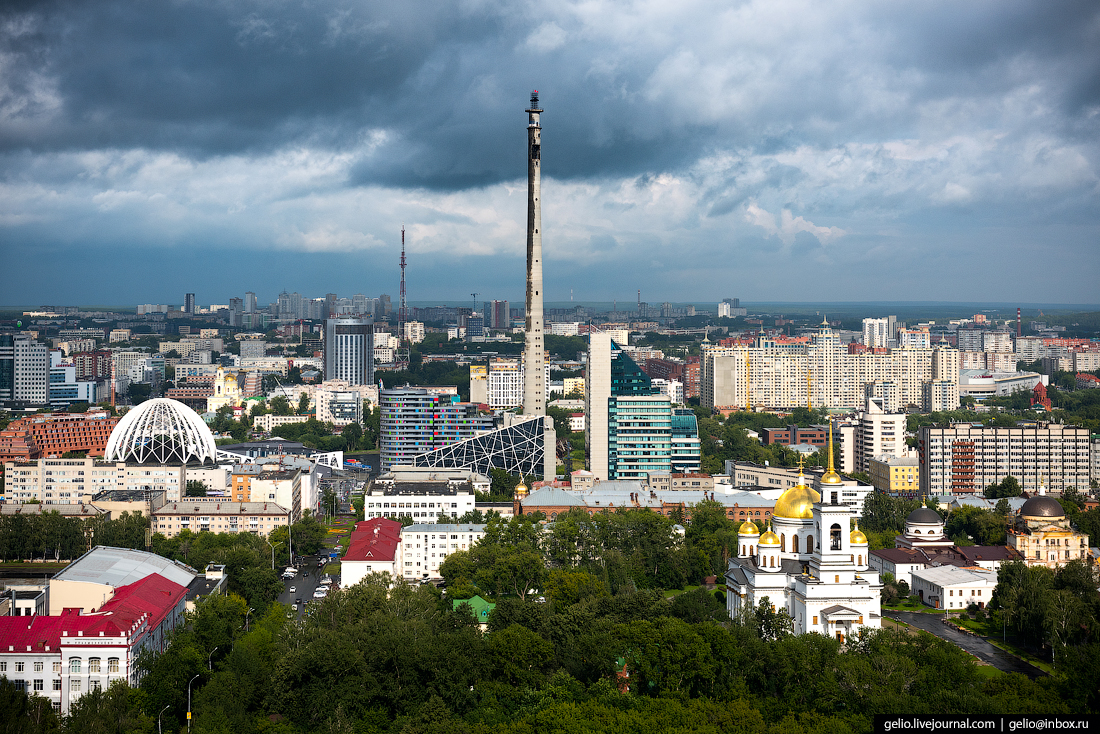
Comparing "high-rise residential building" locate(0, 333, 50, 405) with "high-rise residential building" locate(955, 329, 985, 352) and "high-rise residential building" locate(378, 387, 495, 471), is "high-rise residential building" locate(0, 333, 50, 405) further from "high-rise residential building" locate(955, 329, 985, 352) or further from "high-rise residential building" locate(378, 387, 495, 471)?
"high-rise residential building" locate(955, 329, 985, 352)

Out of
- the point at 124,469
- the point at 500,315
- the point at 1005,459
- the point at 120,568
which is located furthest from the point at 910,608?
the point at 500,315

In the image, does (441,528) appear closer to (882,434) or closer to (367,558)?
(367,558)

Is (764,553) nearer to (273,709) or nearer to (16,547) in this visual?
(273,709)

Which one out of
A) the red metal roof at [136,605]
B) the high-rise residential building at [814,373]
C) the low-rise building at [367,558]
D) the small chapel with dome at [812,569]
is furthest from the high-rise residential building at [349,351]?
the small chapel with dome at [812,569]

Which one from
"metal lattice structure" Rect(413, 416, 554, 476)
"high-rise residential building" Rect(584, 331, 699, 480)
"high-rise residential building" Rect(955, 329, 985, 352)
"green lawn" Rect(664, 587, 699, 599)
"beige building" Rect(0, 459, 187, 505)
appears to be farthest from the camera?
"high-rise residential building" Rect(955, 329, 985, 352)

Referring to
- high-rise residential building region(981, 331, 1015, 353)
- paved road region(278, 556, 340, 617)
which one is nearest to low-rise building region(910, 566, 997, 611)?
paved road region(278, 556, 340, 617)

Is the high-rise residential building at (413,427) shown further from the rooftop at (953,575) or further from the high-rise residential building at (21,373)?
the high-rise residential building at (21,373)
